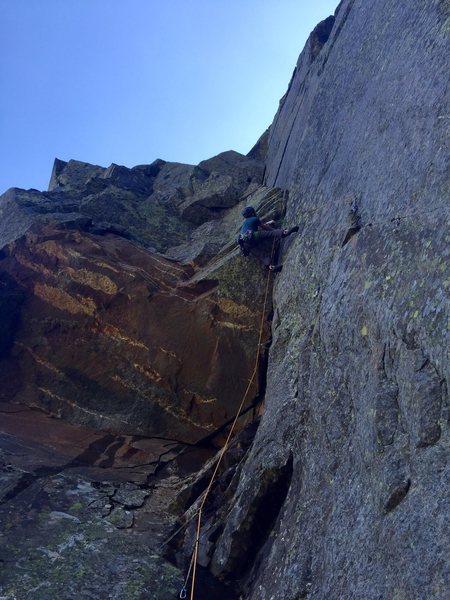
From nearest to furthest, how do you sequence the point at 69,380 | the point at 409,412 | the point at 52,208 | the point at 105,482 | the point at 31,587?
the point at 409,412, the point at 31,587, the point at 105,482, the point at 69,380, the point at 52,208

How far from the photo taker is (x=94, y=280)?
54.4 ft

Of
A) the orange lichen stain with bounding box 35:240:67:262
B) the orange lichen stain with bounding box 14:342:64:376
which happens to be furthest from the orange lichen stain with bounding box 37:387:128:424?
the orange lichen stain with bounding box 35:240:67:262

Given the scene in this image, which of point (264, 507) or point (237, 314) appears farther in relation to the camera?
point (237, 314)

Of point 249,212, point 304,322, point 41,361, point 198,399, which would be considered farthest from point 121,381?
point 304,322

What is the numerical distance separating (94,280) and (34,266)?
216cm

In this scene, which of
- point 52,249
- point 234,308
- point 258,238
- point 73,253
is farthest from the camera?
point 52,249

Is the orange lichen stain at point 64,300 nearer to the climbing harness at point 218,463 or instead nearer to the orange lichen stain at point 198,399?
the orange lichen stain at point 198,399

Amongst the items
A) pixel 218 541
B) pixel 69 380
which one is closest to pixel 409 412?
pixel 218 541

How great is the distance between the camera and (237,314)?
50.3ft

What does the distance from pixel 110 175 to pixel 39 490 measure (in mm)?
15771

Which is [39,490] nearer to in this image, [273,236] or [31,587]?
[31,587]

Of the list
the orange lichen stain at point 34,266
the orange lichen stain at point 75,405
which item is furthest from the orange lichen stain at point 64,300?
the orange lichen stain at point 75,405

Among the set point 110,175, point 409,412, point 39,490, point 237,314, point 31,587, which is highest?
point 110,175

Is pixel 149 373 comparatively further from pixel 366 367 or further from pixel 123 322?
pixel 366 367
